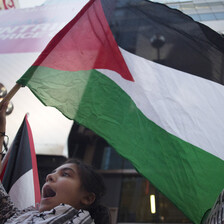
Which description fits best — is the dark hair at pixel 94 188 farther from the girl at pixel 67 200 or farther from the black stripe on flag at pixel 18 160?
the black stripe on flag at pixel 18 160

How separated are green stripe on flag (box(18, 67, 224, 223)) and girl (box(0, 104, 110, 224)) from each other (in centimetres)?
45

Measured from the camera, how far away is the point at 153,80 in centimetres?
255

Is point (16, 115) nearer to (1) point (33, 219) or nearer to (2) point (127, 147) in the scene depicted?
(2) point (127, 147)

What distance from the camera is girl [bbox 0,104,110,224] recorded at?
4.92 ft

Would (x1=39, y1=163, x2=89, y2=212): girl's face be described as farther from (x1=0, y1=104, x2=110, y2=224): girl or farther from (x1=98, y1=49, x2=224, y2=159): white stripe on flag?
(x1=98, y1=49, x2=224, y2=159): white stripe on flag

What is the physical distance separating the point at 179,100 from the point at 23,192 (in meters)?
1.88

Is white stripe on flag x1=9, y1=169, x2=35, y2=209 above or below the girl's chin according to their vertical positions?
below

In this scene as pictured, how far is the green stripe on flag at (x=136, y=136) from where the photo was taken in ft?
6.90

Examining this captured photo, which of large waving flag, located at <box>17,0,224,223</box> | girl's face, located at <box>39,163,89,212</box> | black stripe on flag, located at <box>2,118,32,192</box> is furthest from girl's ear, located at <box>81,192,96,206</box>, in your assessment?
black stripe on flag, located at <box>2,118,32,192</box>

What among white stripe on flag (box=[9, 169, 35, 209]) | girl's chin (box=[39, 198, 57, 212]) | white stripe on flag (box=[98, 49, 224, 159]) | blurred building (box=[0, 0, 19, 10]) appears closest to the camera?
girl's chin (box=[39, 198, 57, 212])

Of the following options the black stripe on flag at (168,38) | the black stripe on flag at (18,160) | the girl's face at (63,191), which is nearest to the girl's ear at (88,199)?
the girl's face at (63,191)

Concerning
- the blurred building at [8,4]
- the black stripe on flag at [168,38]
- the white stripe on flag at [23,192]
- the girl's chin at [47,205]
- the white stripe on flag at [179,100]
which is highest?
the blurred building at [8,4]

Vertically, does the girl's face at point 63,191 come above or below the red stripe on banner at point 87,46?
below

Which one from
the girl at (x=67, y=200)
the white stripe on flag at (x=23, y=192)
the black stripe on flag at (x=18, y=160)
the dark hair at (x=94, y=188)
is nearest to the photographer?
the girl at (x=67, y=200)
